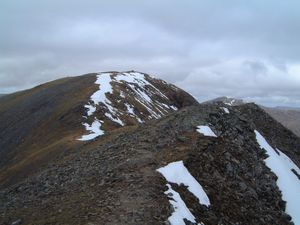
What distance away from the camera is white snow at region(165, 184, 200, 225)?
63.9 feet

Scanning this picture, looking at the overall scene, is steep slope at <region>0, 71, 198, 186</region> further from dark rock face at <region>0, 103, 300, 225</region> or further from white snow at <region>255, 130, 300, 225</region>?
white snow at <region>255, 130, 300, 225</region>

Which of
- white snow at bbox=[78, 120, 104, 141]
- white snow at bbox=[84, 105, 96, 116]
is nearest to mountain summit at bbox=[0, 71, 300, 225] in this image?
white snow at bbox=[78, 120, 104, 141]

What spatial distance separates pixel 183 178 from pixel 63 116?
54.4m

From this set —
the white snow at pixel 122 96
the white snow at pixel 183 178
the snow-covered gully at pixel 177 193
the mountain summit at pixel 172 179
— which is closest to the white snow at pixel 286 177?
the mountain summit at pixel 172 179

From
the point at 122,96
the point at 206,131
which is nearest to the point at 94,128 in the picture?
the point at 122,96

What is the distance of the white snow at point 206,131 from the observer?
3185 cm

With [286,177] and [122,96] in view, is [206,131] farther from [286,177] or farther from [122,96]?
[122,96]

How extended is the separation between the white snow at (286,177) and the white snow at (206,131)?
7310mm

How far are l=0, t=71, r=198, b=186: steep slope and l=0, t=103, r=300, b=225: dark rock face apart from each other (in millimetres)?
15874

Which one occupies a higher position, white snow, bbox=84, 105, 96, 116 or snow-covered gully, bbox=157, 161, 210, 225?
white snow, bbox=84, 105, 96, 116

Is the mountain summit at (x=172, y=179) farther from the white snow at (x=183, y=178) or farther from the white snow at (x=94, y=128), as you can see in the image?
the white snow at (x=94, y=128)

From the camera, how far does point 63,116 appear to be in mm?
75062

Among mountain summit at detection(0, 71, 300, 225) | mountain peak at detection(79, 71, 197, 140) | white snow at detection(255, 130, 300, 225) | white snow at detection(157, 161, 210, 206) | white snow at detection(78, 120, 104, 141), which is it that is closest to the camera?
mountain summit at detection(0, 71, 300, 225)

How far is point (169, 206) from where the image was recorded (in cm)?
2027
